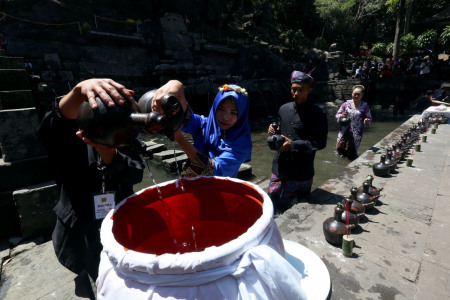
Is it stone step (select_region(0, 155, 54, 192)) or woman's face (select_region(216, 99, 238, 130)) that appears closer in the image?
woman's face (select_region(216, 99, 238, 130))

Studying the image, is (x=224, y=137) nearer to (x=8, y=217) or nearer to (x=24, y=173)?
(x=24, y=173)

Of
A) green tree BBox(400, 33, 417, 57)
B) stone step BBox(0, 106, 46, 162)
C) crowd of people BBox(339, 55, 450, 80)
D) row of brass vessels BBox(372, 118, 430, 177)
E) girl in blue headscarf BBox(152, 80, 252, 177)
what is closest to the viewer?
girl in blue headscarf BBox(152, 80, 252, 177)

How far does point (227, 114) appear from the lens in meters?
1.99

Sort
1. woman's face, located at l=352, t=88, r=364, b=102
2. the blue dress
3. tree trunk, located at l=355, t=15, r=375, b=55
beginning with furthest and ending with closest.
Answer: tree trunk, located at l=355, t=15, r=375, b=55 < woman's face, located at l=352, t=88, r=364, b=102 < the blue dress

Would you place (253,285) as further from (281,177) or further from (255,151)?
(255,151)

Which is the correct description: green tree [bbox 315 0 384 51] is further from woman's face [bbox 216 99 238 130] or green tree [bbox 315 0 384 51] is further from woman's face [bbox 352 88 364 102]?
woman's face [bbox 216 99 238 130]

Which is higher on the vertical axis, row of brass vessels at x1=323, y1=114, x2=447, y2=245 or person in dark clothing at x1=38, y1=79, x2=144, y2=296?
person in dark clothing at x1=38, y1=79, x2=144, y2=296

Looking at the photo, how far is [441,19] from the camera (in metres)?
17.4

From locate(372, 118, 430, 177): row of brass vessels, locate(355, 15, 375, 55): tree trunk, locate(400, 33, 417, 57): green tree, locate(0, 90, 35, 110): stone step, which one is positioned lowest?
locate(372, 118, 430, 177): row of brass vessels

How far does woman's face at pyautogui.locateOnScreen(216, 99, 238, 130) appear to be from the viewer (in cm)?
199

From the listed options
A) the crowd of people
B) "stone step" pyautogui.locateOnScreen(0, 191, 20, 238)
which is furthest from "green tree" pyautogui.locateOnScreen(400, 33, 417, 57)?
"stone step" pyautogui.locateOnScreen(0, 191, 20, 238)

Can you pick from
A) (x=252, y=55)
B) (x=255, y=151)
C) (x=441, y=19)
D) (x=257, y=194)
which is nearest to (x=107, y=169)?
(x=257, y=194)

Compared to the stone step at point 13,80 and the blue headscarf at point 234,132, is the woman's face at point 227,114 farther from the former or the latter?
the stone step at point 13,80

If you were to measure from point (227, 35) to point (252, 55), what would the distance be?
7533 millimetres
